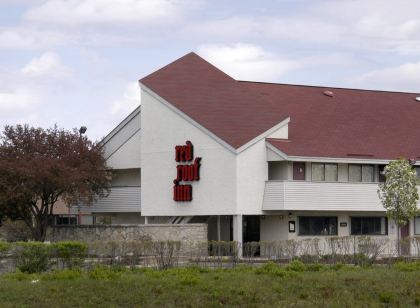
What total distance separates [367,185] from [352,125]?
5.47m

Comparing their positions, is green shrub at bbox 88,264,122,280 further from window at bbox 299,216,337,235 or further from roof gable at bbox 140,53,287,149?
window at bbox 299,216,337,235

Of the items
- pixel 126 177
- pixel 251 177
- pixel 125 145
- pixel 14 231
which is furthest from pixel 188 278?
pixel 14 231

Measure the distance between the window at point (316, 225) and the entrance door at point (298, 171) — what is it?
2507mm

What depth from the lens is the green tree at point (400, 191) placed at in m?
51.3

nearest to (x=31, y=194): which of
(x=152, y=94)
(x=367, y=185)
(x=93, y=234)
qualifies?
(x=93, y=234)

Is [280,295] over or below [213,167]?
below

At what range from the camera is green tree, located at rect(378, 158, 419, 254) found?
51.3 m

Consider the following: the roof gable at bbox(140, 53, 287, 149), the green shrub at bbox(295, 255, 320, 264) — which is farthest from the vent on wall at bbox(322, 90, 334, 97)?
the green shrub at bbox(295, 255, 320, 264)

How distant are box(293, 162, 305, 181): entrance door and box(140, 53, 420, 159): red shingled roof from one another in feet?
3.08

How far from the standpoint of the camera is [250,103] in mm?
56375

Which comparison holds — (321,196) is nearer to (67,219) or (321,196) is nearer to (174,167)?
(174,167)

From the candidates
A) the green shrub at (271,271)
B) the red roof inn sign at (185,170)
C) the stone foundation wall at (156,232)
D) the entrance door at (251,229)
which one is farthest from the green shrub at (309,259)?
the entrance door at (251,229)

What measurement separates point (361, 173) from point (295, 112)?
5.55m

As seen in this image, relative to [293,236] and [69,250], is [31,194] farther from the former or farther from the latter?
[69,250]
